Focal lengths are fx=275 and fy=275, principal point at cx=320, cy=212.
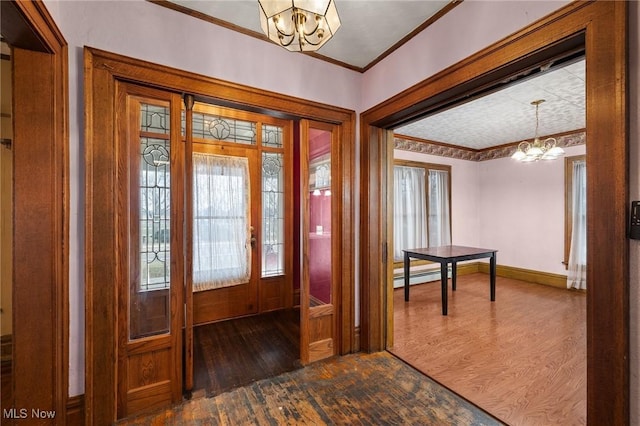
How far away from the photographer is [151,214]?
1.94 metres

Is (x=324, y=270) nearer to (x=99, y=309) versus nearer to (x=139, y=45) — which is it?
(x=99, y=309)

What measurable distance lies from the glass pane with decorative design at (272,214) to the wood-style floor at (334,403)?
5.45 ft

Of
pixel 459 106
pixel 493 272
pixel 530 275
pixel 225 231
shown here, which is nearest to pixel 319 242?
pixel 225 231

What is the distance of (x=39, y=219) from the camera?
1461 mm

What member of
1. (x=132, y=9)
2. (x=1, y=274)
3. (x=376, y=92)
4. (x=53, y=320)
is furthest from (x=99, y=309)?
(x=376, y=92)

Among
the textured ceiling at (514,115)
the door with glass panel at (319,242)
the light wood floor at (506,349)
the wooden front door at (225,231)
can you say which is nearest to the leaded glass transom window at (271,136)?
the wooden front door at (225,231)

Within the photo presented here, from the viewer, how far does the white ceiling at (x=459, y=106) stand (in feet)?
6.24

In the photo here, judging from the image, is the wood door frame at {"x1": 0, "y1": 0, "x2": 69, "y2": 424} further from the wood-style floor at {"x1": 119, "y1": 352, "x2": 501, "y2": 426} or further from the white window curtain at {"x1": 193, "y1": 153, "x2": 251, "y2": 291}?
the white window curtain at {"x1": 193, "y1": 153, "x2": 251, "y2": 291}

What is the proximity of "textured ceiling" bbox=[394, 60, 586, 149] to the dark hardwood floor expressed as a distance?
3489 millimetres

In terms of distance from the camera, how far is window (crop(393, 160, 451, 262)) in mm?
5098

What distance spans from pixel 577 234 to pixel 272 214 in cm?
509

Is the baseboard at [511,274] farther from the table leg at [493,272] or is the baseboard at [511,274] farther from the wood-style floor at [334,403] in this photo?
the wood-style floor at [334,403]

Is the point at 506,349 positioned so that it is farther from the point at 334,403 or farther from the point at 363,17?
the point at 363,17

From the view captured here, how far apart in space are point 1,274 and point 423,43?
3.75 meters
